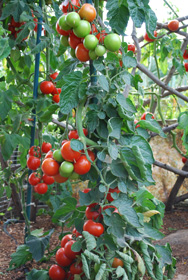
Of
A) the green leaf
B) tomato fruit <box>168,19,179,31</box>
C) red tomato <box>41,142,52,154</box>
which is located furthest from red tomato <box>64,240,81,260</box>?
tomato fruit <box>168,19,179,31</box>

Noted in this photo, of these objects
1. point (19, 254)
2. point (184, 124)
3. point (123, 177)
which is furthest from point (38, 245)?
point (184, 124)

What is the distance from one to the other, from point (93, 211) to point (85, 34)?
455 millimetres

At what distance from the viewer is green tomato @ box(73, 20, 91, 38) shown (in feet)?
2.19

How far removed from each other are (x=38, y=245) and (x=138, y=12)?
0.87 metres

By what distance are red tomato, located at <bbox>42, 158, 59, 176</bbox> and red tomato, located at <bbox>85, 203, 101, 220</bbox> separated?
0.50 ft

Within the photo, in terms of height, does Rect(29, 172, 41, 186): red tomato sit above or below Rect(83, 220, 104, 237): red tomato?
above

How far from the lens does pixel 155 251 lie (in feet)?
2.89

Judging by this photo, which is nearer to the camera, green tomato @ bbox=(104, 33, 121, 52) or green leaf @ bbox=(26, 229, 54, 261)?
green tomato @ bbox=(104, 33, 121, 52)

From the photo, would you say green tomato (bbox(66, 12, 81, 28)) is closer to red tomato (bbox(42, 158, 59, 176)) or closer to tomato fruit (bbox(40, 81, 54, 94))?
red tomato (bbox(42, 158, 59, 176))

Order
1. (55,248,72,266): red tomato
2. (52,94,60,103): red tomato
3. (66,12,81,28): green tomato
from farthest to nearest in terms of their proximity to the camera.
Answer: (52,94,60,103): red tomato < (55,248,72,266): red tomato < (66,12,81,28): green tomato

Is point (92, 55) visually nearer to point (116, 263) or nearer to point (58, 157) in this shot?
point (58, 157)

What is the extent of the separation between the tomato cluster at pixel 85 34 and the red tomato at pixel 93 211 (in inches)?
15.4

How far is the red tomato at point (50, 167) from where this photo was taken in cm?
72

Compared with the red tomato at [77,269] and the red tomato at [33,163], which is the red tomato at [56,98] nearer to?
the red tomato at [33,163]
